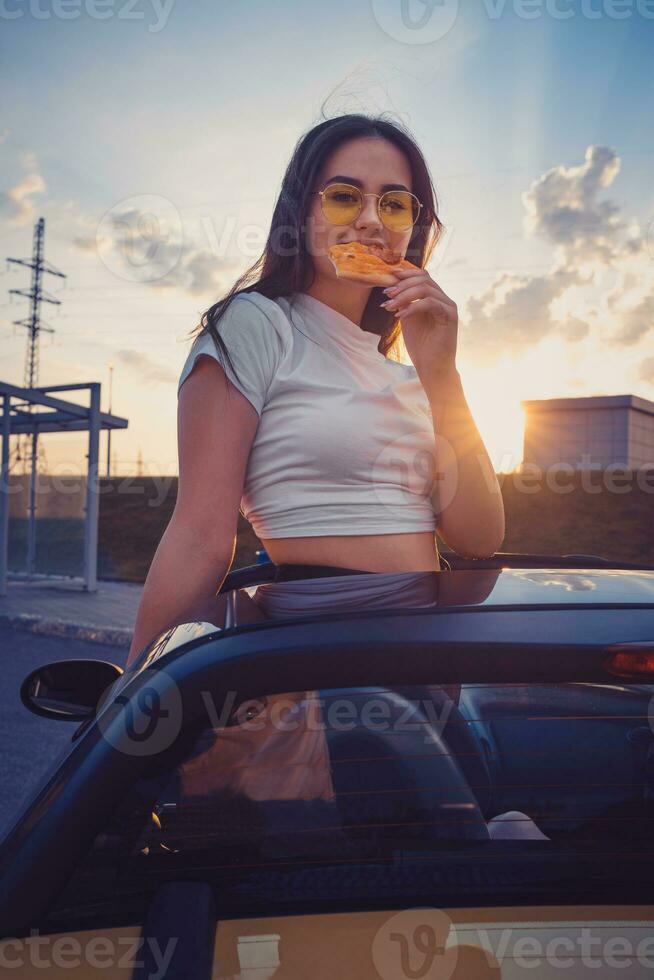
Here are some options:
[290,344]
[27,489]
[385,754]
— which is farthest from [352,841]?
[27,489]

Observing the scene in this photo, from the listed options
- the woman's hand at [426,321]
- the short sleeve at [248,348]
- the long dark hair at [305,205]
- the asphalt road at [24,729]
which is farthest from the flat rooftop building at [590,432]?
the short sleeve at [248,348]

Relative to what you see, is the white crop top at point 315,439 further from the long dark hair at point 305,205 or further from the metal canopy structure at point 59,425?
the metal canopy structure at point 59,425

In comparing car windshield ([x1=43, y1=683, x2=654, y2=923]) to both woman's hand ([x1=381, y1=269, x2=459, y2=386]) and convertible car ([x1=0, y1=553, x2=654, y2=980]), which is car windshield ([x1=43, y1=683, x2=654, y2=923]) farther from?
woman's hand ([x1=381, y1=269, x2=459, y2=386])

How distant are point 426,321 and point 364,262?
169 millimetres

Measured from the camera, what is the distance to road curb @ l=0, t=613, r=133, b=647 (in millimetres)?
10049

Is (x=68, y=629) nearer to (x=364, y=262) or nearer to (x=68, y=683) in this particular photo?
(x=68, y=683)

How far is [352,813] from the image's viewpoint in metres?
1.06

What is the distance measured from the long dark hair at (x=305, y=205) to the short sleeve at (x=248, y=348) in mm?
168

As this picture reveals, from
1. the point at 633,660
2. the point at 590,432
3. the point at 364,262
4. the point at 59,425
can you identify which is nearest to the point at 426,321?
the point at 364,262

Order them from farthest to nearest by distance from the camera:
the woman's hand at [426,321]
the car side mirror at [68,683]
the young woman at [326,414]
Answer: the car side mirror at [68,683] → the woman's hand at [426,321] → the young woman at [326,414]

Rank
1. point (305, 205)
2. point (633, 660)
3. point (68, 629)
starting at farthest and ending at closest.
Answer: point (68, 629) → point (305, 205) → point (633, 660)

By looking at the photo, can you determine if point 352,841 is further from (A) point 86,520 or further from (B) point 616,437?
(B) point 616,437

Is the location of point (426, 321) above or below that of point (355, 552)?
above

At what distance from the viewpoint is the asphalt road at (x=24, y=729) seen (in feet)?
15.3
